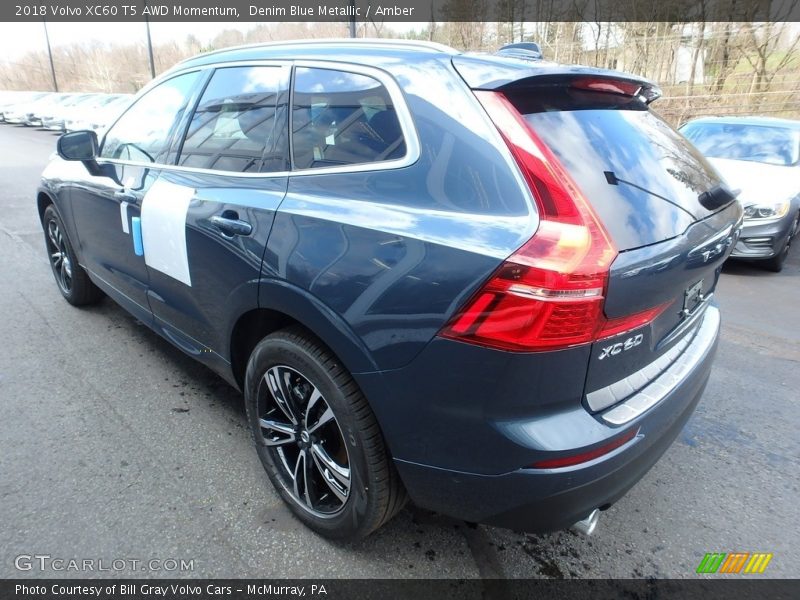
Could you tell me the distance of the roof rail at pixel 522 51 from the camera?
207 cm

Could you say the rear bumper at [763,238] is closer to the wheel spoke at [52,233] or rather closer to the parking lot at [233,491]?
the parking lot at [233,491]

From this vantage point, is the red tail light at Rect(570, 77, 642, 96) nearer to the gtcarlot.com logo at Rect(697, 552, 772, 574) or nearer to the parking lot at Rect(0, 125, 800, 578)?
the parking lot at Rect(0, 125, 800, 578)

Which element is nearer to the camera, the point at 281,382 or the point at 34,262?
the point at 281,382

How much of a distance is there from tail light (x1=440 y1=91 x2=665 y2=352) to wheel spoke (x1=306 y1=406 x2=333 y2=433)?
2.19 feet

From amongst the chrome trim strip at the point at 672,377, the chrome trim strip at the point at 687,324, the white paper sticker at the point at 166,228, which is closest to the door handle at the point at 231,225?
the white paper sticker at the point at 166,228

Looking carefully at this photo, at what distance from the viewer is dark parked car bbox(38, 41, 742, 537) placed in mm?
1464

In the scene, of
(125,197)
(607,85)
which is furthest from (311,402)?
(125,197)

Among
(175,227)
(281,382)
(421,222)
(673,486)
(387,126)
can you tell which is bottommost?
(673,486)

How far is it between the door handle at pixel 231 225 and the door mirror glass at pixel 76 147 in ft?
5.50

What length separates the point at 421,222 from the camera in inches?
62.3

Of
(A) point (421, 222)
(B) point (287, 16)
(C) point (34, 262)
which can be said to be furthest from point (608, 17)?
(A) point (421, 222)

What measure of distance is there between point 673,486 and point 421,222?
186 cm

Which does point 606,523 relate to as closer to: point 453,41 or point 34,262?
point 34,262

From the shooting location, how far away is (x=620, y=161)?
1741 mm
